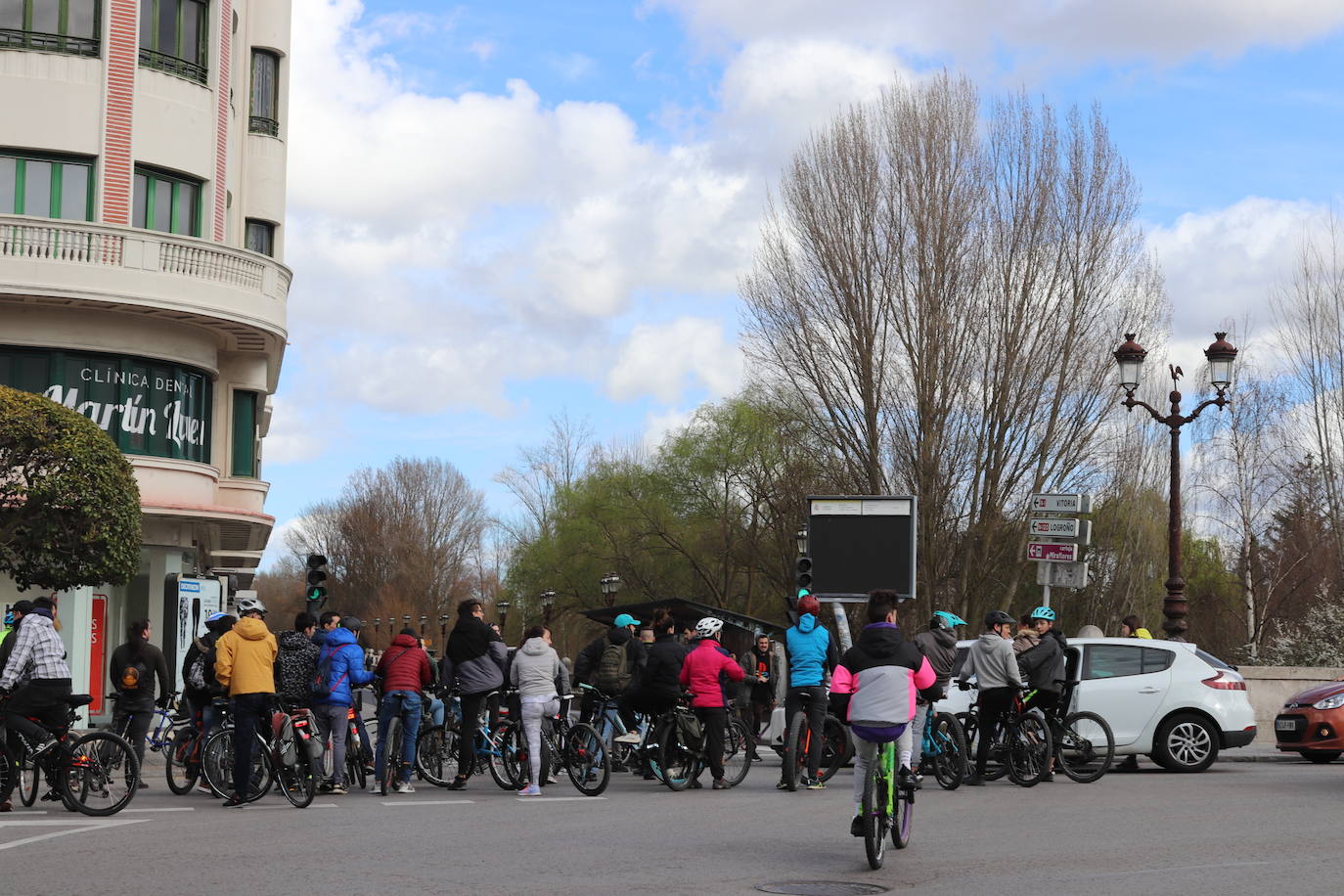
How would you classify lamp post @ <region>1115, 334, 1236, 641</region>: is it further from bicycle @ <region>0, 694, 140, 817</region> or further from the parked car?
bicycle @ <region>0, 694, 140, 817</region>

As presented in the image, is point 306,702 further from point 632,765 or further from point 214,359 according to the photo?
point 214,359

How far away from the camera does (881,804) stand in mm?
10812

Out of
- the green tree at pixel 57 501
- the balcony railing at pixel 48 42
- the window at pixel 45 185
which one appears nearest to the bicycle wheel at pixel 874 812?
the green tree at pixel 57 501

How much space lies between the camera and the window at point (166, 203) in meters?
27.9

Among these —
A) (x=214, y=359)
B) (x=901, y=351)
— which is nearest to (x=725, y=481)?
(x=901, y=351)

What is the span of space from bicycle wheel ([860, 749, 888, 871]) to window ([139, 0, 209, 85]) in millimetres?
21493

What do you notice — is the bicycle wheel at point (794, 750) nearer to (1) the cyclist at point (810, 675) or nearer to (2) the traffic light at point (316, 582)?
(1) the cyclist at point (810, 675)

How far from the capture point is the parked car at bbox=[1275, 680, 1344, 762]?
21.2m

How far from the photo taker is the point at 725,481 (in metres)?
63.4

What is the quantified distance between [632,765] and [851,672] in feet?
28.2

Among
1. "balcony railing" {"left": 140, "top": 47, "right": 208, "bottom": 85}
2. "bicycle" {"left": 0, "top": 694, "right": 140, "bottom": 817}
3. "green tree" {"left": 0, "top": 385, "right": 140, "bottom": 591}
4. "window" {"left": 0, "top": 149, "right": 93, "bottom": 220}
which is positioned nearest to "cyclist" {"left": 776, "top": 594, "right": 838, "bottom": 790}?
"bicycle" {"left": 0, "top": 694, "right": 140, "bottom": 817}

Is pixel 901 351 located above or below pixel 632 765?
above

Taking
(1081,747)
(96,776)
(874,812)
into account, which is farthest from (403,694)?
(874,812)

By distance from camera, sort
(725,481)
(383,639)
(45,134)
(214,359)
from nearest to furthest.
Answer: (45,134)
(214,359)
(725,481)
(383,639)
